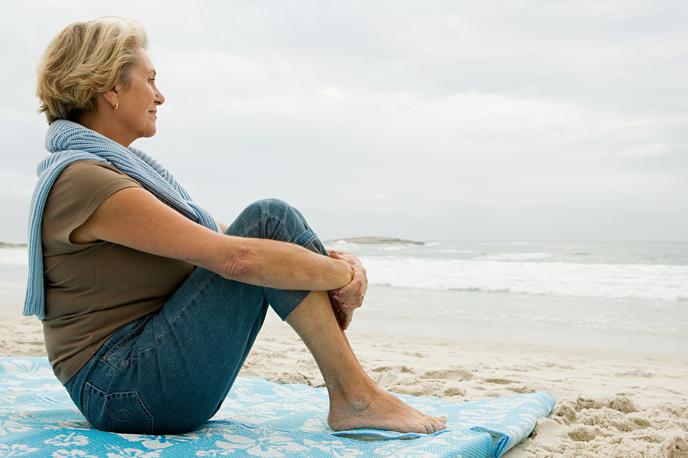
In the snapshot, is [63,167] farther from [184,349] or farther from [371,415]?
[371,415]

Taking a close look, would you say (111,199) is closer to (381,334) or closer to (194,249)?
(194,249)

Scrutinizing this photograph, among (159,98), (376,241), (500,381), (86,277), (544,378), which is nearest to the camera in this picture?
(86,277)

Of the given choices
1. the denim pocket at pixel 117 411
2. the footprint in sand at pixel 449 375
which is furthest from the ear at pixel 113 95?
the footprint in sand at pixel 449 375

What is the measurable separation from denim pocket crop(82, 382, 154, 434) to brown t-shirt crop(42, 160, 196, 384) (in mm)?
99

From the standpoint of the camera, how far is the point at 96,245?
1.92 meters

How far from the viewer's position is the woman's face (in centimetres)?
216

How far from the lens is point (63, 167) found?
190cm

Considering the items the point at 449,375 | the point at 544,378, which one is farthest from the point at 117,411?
the point at 544,378

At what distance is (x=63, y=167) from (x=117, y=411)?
737 mm

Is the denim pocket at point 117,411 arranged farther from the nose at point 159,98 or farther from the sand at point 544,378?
the sand at point 544,378

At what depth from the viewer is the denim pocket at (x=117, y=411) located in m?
2.00

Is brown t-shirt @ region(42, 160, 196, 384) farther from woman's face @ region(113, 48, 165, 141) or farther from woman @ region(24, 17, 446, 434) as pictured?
woman's face @ region(113, 48, 165, 141)

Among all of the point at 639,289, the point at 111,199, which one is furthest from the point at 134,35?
the point at 639,289

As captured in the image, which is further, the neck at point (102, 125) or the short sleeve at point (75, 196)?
the neck at point (102, 125)
